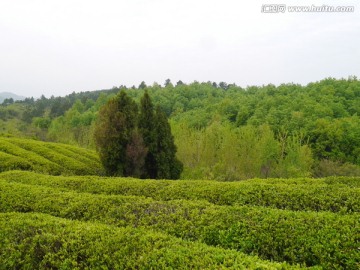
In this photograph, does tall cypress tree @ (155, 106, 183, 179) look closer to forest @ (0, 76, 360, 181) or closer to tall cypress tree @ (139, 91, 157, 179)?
tall cypress tree @ (139, 91, 157, 179)

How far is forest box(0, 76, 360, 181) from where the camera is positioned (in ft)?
88.3

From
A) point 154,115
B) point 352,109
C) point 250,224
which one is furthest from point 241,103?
point 250,224

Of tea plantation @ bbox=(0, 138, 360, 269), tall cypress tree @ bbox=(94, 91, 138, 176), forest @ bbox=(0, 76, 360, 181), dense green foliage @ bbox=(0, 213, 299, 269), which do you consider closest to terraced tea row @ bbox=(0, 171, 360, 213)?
tea plantation @ bbox=(0, 138, 360, 269)

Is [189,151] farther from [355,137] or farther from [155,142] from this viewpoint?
[355,137]

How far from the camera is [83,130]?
47.2 m

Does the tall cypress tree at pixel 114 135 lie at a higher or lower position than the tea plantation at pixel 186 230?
higher

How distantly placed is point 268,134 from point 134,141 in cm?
1602

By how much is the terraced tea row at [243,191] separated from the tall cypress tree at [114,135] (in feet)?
18.2

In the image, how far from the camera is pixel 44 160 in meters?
17.0

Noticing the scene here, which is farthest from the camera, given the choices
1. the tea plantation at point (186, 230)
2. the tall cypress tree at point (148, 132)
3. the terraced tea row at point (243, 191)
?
the tall cypress tree at point (148, 132)

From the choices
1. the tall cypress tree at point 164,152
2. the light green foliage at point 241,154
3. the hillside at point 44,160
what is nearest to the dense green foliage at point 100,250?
the hillside at point 44,160

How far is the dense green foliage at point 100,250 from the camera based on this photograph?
4387 millimetres

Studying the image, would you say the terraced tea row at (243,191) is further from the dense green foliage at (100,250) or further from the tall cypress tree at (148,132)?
the tall cypress tree at (148,132)

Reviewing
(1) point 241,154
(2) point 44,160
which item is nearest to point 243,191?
(2) point 44,160
